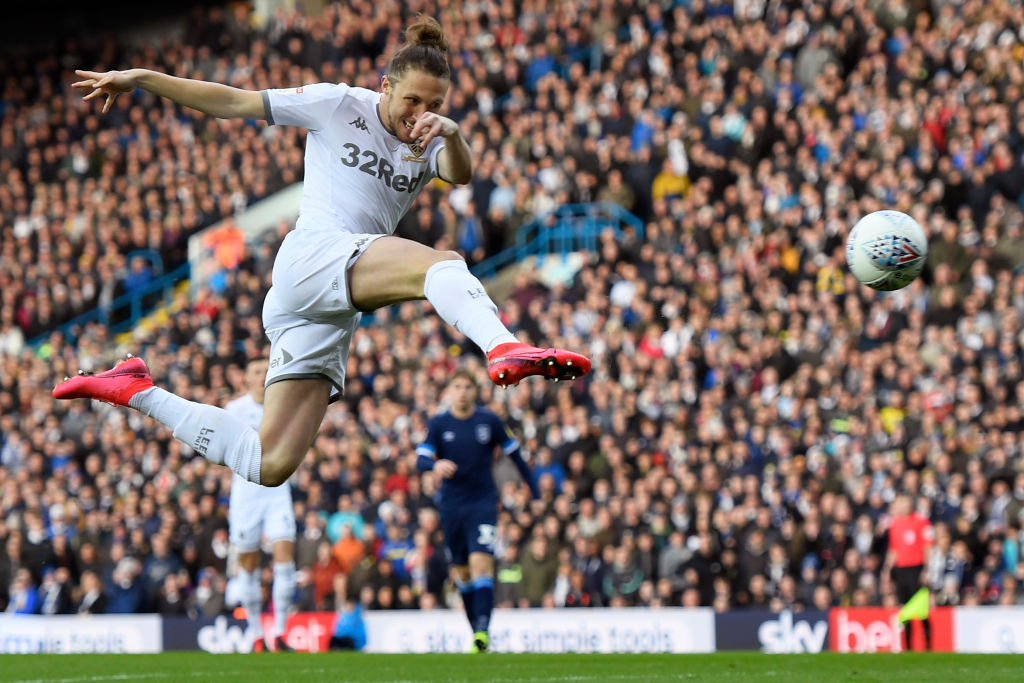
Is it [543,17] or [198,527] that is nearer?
[198,527]

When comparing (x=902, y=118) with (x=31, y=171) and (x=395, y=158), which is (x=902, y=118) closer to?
(x=395, y=158)

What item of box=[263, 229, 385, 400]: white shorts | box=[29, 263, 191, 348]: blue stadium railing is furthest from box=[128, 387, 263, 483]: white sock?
box=[29, 263, 191, 348]: blue stadium railing

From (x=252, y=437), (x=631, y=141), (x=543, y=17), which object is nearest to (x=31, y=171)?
(x=543, y=17)

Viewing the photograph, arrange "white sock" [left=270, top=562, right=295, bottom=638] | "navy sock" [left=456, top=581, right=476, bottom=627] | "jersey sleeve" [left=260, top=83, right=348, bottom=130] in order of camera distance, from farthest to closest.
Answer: "white sock" [left=270, top=562, right=295, bottom=638]
"navy sock" [left=456, top=581, right=476, bottom=627]
"jersey sleeve" [left=260, top=83, right=348, bottom=130]

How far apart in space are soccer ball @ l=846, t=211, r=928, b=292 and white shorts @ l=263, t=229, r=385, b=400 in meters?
3.05

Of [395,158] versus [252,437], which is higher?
[395,158]

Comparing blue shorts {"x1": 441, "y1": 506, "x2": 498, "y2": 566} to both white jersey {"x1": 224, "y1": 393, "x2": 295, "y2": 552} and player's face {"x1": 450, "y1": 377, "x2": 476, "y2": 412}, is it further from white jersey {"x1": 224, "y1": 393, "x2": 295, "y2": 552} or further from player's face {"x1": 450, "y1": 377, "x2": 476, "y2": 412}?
white jersey {"x1": 224, "y1": 393, "x2": 295, "y2": 552}

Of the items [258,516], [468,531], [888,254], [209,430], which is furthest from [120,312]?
[888,254]

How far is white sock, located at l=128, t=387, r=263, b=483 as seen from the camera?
8148mm

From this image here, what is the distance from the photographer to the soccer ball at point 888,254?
29.8ft

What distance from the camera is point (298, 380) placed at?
805 cm

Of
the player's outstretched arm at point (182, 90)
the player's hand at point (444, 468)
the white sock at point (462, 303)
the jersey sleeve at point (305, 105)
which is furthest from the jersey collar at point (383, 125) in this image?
the player's hand at point (444, 468)

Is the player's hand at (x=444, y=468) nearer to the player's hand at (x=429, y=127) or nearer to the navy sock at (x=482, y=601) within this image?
the navy sock at (x=482, y=601)

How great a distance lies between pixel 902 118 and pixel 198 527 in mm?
9952
